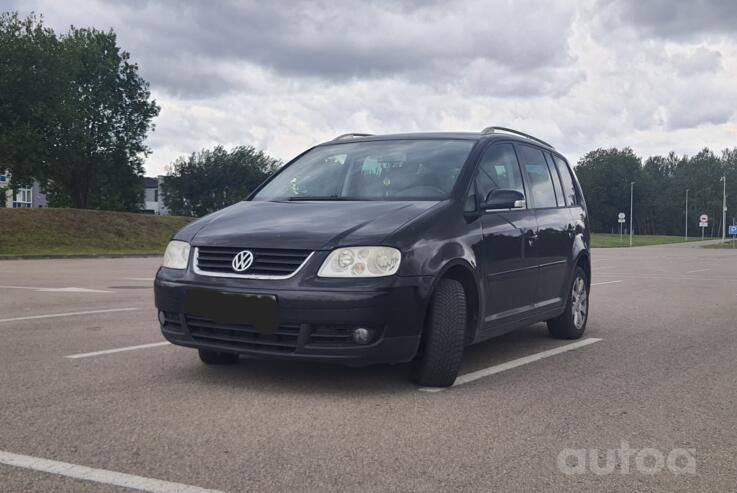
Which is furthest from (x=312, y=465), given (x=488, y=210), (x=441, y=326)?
(x=488, y=210)

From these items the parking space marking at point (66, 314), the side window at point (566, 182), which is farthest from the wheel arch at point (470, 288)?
the parking space marking at point (66, 314)

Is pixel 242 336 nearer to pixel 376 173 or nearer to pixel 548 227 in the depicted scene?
pixel 376 173

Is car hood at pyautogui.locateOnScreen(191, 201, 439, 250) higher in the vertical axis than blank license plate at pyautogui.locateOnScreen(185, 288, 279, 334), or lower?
higher

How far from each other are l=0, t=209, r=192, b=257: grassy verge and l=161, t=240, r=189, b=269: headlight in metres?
25.4

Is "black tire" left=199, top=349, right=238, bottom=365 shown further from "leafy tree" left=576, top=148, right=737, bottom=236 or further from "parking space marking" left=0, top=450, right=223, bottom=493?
"leafy tree" left=576, top=148, right=737, bottom=236

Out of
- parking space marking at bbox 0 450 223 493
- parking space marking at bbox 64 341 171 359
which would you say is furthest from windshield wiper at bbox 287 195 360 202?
parking space marking at bbox 0 450 223 493

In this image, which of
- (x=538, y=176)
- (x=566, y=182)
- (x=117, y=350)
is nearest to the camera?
(x=117, y=350)

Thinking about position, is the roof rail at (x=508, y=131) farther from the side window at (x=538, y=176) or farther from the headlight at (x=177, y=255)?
the headlight at (x=177, y=255)

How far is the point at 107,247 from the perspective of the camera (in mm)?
33281

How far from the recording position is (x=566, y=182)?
25.2 ft

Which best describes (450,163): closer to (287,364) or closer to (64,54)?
(287,364)

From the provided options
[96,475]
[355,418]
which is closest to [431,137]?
[355,418]

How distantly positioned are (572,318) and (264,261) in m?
3.71

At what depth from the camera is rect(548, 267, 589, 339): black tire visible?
730 cm
